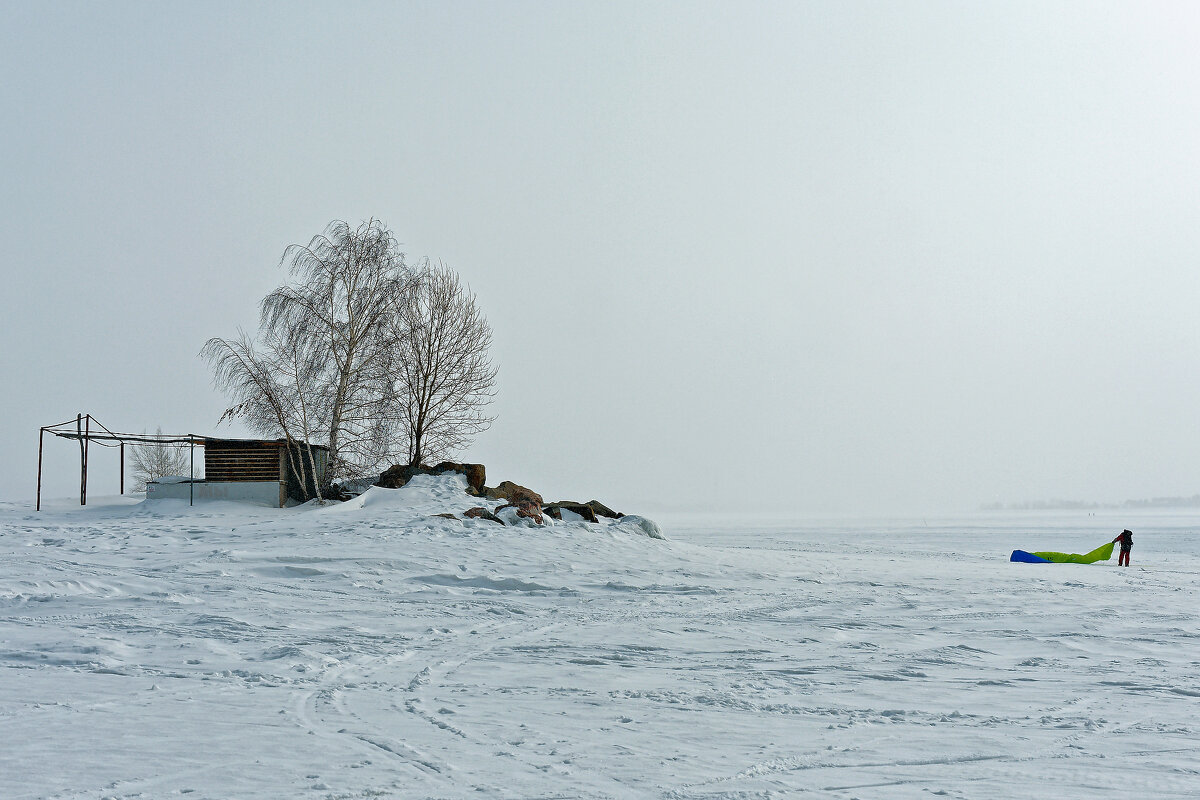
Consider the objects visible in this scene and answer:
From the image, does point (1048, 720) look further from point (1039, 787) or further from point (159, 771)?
point (159, 771)

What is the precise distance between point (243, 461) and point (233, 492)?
2.78 ft

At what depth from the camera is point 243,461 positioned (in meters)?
22.8

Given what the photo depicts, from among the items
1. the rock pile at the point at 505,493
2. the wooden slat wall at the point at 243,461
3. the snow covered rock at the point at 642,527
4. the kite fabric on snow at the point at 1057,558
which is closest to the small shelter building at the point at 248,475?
the wooden slat wall at the point at 243,461

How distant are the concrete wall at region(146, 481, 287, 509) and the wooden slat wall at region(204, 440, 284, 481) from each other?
6.7 inches

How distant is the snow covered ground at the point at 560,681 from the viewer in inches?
167

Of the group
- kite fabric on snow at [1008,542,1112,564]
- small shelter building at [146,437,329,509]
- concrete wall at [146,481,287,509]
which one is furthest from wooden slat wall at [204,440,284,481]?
kite fabric on snow at [1008,542,1112,564]

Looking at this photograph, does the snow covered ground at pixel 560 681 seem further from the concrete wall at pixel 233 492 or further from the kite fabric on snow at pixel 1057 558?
the kite fabric on snow at pixel 1057 558

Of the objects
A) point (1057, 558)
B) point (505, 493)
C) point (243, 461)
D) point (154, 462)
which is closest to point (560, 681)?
point (505, 493)

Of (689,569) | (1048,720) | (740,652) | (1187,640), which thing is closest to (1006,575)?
(689,569)

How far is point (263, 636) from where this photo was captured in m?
8.06

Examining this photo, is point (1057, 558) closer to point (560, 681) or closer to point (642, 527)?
point (642, 527)

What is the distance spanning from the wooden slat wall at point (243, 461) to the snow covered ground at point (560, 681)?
27.3 ft

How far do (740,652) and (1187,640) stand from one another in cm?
504

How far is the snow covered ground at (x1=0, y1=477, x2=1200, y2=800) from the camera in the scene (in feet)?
13.9
